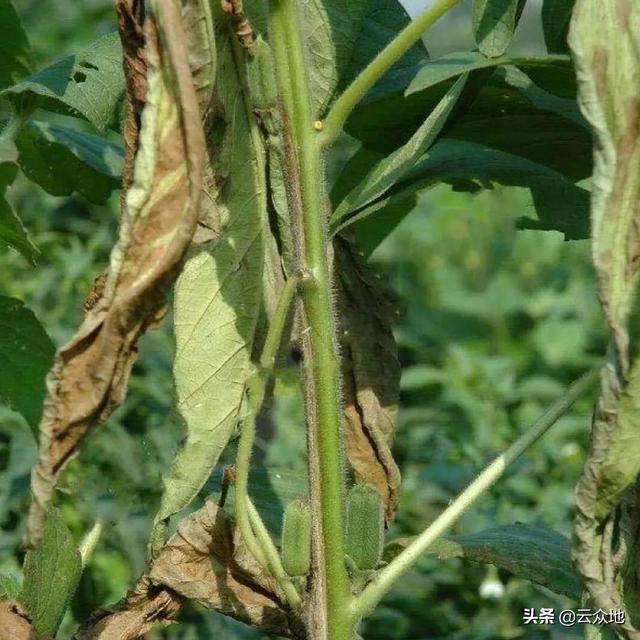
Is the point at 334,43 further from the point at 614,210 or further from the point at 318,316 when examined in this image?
the point at 614,210

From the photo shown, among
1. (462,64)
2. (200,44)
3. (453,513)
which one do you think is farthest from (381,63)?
(453,513)

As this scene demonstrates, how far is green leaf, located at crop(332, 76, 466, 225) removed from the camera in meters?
1.34

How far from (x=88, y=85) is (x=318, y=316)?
39 centimetres

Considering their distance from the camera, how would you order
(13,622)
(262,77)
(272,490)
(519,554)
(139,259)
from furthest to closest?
(272,490) < (519,554) < (13,622) < (262,77) < (139,259)

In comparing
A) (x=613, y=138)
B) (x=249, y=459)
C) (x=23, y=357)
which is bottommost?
(x=249, y=459)

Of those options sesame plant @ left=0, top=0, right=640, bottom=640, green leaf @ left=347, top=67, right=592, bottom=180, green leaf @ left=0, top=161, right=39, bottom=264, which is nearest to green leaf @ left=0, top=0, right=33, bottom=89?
sesame plant @ left=0, top=0, right=640, bottom=640

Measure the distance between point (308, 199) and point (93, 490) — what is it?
1226 mm

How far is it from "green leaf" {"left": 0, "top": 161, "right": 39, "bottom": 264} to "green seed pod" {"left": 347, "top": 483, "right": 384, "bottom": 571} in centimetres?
46

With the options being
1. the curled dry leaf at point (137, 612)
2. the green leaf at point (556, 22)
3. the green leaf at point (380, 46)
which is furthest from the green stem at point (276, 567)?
the green leaf at point (556, 22)

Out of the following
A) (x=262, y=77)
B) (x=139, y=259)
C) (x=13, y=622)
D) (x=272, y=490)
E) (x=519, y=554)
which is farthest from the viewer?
(x=272, y=490)

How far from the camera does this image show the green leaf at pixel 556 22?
1.43 meters

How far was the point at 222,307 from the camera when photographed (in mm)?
1344

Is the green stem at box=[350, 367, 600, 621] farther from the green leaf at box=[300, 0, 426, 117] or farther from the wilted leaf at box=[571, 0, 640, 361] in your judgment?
the green leaf at box=[300, 0, 426, 117]

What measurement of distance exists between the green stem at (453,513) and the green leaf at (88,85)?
0.53 meters
